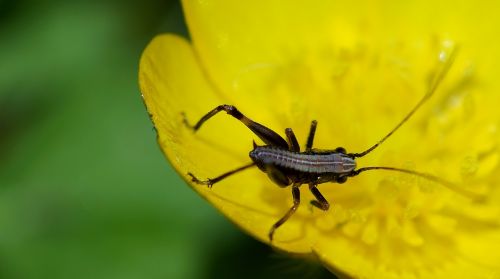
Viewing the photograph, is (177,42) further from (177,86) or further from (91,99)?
(91,99)

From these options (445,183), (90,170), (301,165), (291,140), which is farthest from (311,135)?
(90,170)

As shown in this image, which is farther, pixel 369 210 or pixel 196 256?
pixel 196 256

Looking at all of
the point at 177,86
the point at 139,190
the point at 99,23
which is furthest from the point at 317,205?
the point at 99,23

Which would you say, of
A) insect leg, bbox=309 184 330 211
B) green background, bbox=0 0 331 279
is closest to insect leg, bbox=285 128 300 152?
insect leg, bbox=309 184 330 211

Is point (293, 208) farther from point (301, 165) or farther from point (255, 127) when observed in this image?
point (255, 127)

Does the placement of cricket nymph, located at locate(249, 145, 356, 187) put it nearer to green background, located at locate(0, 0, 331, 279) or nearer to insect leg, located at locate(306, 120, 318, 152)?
insect leg, located at locate(306, 120, 318, 152)

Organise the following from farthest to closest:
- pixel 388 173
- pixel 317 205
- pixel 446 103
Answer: pixel 446 103 → pixel 388 173 → pixel 317 205
